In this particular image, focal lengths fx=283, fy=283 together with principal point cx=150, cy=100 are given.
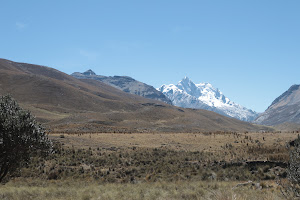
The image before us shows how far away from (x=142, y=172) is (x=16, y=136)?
15.7 meters

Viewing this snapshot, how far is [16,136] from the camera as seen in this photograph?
13.8 meters

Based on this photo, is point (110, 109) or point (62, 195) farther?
point (110, 109)

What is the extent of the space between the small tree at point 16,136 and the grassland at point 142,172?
84.7 inches

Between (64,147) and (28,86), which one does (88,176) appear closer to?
(64,147)

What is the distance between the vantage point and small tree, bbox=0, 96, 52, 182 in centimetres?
1367

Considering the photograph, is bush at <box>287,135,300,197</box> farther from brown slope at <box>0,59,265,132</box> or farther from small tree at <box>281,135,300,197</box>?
brown slope at <box>0,59,265,132</box>

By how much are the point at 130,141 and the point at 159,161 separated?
16233mm

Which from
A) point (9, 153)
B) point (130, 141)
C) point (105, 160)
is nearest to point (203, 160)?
point (105, 160)

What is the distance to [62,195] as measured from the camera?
16.3 m

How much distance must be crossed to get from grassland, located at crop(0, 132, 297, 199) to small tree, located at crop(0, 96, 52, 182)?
84.7 inches

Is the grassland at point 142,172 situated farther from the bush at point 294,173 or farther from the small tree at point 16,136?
the bush at point 294,173

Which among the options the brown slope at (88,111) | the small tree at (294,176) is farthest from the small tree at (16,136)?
the brown slope at (88,111)

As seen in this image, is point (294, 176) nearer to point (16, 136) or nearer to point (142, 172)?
point (16, 136)

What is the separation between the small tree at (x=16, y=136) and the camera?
13672mm
